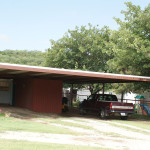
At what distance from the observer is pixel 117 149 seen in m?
8.41

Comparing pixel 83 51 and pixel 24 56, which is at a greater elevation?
pixel 24 56

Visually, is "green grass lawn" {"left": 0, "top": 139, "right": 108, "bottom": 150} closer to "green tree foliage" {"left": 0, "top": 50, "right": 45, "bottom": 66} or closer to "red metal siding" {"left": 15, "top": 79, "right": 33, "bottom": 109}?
"red metal siding" {"left": 15, "top": 79, "right": 33, "bottom": 109}

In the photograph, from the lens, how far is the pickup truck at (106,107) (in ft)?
56.2

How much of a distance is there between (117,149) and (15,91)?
1639 cm

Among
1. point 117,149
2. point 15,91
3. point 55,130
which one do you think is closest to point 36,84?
point 15,91

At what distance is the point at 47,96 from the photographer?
64.6 ft

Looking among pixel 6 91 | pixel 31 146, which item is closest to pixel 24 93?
pixel 6 91

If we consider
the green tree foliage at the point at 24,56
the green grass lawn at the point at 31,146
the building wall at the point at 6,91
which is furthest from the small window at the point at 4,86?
the green tree foliage at the point at 24,56

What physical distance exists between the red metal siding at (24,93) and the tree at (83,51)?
302 inches

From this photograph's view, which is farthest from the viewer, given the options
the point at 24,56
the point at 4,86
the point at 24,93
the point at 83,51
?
the point at 24,56

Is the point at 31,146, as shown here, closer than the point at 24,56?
Yes

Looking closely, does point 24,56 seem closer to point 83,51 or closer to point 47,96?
point 83,51

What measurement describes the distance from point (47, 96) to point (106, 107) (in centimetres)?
458

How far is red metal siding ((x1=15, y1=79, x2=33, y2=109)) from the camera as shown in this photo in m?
20.0
